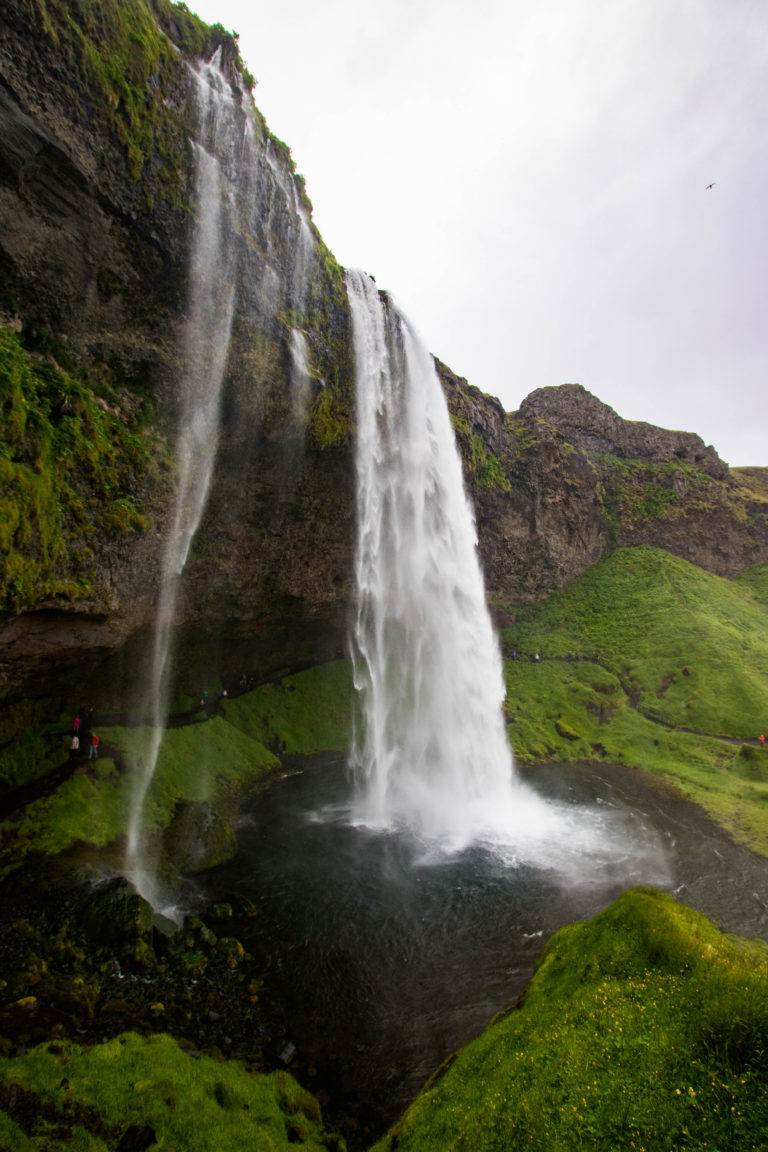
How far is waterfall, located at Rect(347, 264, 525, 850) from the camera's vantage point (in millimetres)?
27672

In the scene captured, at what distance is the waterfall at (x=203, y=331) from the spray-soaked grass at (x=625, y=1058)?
16187 mm

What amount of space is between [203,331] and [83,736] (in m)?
16.6

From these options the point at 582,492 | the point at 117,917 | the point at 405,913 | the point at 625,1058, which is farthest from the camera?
the point at 582,492

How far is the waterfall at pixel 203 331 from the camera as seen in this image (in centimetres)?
2031

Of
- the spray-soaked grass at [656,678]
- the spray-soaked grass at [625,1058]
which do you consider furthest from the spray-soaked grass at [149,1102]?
the spray-soaked grass at [656,678]

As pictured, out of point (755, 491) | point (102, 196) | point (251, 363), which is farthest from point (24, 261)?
point (755, 491)

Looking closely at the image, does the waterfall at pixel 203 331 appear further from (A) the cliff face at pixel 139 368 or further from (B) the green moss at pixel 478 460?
(B) the green moss at pixel 478 460

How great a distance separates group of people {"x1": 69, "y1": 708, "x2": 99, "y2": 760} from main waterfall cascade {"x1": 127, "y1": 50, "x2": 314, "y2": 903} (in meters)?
1.90

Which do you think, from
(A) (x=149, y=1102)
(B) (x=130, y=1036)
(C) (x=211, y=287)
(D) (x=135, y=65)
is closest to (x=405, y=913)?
(B) (x=130, y=1036)

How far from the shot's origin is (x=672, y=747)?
31953mm

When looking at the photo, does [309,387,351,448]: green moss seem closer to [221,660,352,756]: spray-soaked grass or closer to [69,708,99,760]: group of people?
[221,660,352,756]: spray-soaked grass

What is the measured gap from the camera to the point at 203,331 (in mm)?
21156

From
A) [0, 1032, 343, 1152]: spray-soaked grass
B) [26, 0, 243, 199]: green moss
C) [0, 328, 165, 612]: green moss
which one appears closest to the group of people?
[0, 328, 165, 612]: green moss

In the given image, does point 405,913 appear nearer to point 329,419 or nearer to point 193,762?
point 193,762
